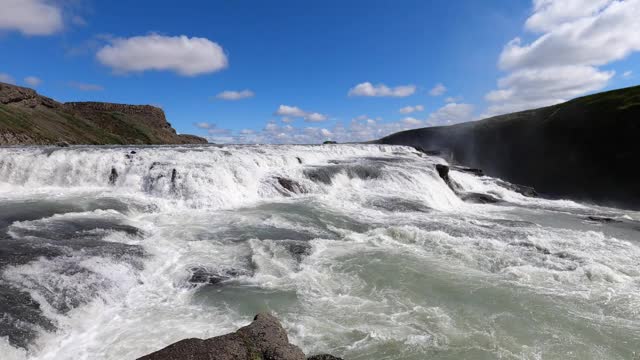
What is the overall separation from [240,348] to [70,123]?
12605 cm

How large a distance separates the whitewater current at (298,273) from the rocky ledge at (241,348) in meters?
1.68

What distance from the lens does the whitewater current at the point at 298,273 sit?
8188 millimetres

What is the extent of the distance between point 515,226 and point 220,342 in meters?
16.8

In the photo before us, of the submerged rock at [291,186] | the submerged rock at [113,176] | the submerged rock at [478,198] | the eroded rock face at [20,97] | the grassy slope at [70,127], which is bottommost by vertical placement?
the submerged rock at [478,198]

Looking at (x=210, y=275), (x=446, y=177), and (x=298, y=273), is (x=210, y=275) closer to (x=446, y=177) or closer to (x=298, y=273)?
(x=298, y=273)

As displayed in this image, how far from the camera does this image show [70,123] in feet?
366

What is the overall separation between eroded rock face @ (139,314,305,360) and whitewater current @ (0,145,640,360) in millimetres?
1707

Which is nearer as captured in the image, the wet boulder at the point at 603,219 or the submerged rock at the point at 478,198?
the wet boulder at the point at 603,219

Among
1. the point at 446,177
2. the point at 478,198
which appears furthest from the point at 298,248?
the point at 446,177

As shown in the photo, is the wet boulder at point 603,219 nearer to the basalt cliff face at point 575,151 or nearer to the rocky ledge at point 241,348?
the basalt cliff face at point 575,151

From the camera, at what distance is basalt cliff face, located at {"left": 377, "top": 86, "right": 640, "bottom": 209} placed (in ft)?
136

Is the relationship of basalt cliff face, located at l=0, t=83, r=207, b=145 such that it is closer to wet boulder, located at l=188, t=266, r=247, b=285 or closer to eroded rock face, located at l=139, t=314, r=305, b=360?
wet boulder, located at l=188, t=266, r=247, b=285

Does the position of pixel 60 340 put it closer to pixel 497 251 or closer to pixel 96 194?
pixel 497 251

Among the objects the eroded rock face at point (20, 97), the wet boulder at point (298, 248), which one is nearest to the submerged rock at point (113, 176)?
the wet boulder at point (298, 248)
